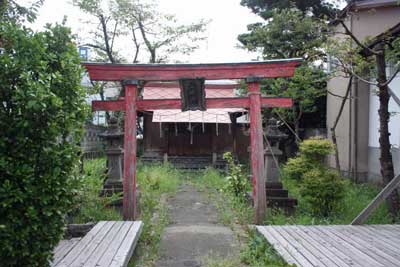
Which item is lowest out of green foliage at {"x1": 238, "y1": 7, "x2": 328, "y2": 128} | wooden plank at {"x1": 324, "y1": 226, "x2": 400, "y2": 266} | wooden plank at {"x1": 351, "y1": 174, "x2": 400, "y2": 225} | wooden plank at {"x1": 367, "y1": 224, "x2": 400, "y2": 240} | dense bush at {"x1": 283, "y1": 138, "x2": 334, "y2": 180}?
wooden plank at {"x1": 367, "y1": 224, "x2": 400, "y2": 240}

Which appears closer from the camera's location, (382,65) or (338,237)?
(338,237)

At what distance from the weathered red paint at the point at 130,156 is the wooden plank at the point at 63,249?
1.94m

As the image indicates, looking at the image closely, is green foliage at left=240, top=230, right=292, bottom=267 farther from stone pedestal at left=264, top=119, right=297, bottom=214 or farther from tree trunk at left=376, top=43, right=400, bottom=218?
tree trunk at left=376, top=43, right=400, bottom=218

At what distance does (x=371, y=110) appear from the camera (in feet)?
46.1

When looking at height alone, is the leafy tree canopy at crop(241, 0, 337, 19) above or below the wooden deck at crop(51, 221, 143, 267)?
above

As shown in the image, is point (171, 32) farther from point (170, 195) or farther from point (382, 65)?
point (382, 65)

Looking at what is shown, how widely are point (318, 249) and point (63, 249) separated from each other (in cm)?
347

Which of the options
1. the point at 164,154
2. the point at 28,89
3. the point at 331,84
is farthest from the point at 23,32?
the point at 164,154

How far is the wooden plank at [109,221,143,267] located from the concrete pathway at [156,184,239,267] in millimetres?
576

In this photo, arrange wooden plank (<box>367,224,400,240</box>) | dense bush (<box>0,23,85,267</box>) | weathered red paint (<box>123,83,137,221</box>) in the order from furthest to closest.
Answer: weathered red paint (<box>123,83,137,221</box>) → wooden plank (<box>367,224,400,240</box>) → dense bush (<box>0,23,85,267</box>)

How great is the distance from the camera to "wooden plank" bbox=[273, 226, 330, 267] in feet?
16.2

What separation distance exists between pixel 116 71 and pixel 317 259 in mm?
5427

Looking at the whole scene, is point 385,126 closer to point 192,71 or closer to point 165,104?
point 192,71

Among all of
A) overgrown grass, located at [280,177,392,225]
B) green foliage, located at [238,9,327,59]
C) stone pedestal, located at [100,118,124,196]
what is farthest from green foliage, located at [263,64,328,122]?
stone pedestal, located at [100,118,124,196]
